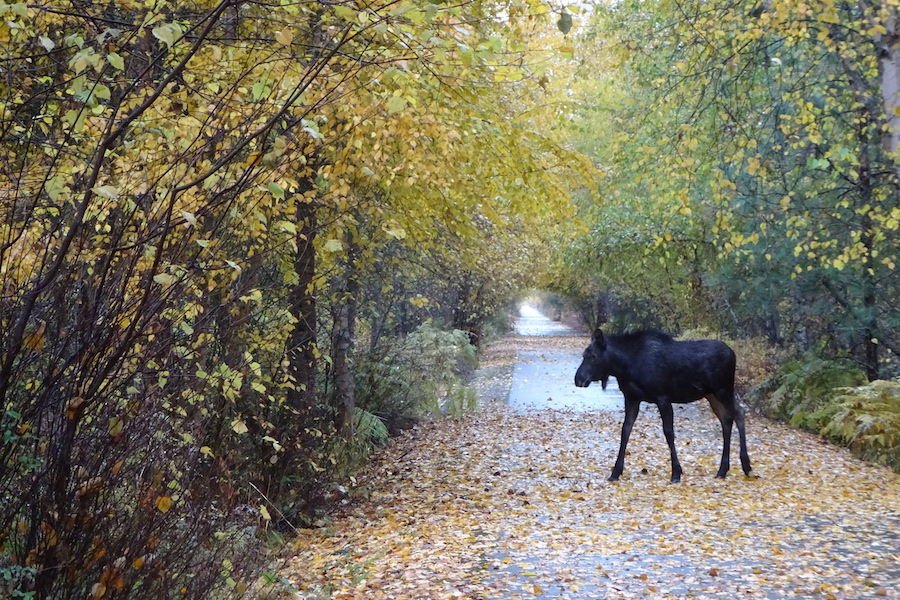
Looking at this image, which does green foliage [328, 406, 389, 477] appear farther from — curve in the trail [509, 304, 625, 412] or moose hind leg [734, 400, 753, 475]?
curve in the trail [509, 304, 625, 412]

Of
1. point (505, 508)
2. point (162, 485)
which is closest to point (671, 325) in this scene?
point (505, 508)

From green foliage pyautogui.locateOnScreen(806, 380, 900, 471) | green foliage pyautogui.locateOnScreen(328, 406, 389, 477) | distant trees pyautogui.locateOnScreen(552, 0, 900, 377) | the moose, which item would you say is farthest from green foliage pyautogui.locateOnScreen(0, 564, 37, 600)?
green foliage pyautogui.locateOnScreen(806, 380, 900, 471)

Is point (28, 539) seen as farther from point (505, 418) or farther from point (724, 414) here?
point (505, 418)

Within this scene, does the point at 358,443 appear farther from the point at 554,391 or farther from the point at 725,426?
the point at 554,391

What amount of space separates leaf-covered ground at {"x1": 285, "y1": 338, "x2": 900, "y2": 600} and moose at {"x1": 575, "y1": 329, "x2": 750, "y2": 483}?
0.74 meters

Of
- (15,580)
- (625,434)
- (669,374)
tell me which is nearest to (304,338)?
(625,434)

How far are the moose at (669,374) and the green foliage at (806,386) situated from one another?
4734 mm

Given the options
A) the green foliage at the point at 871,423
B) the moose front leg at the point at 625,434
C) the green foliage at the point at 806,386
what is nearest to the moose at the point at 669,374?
the moose front leg at the point at 625,434

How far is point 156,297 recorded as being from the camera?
396 cm

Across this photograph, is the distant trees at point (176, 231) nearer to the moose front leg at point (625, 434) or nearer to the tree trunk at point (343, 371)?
the tree trunk at point (343, 371)

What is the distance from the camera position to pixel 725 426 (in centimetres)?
1161

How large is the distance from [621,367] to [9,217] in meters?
9.15

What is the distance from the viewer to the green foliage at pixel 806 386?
52.5ft

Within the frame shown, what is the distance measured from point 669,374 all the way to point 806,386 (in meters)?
6.70
